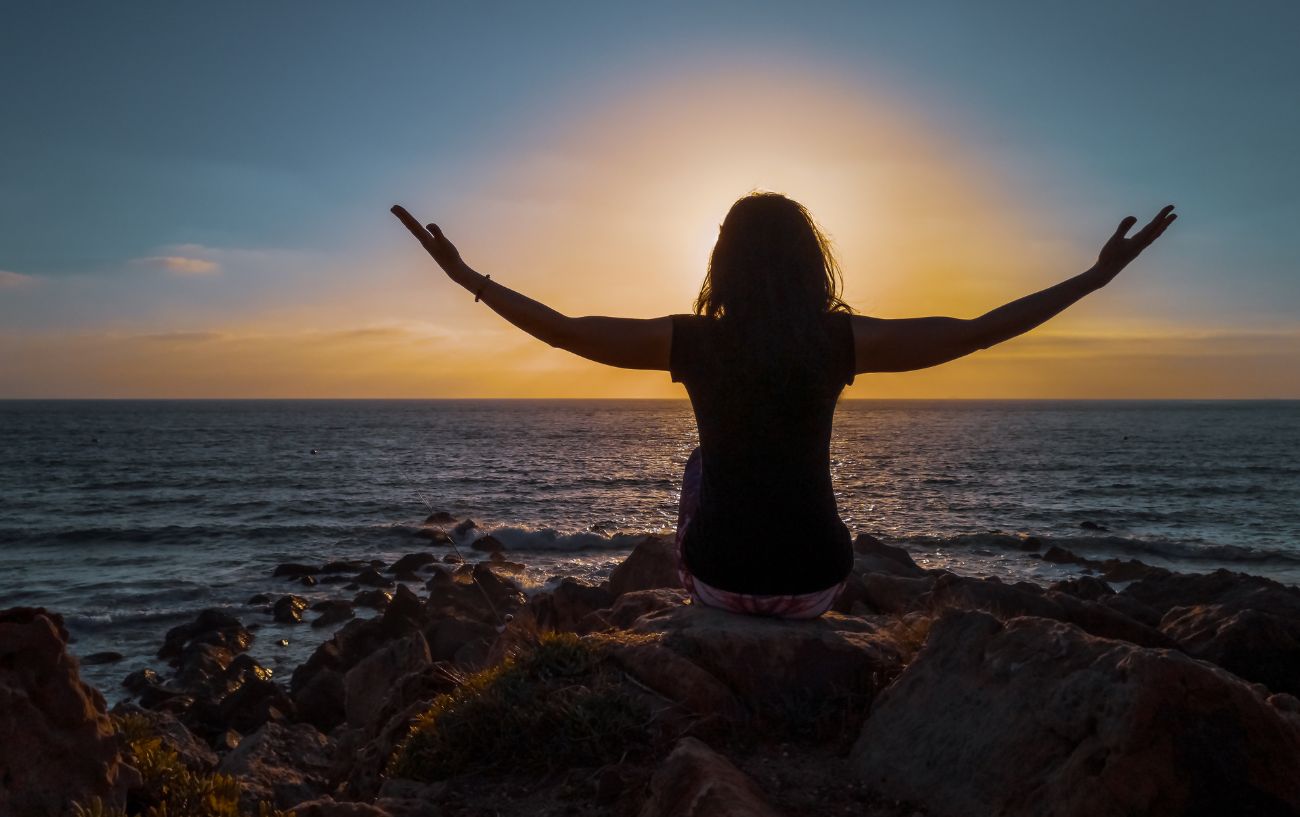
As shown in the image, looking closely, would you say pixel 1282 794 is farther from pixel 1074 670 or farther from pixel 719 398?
pixel 719 398

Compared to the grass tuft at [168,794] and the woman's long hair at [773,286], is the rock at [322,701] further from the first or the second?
the woman's long hair at [773,286]

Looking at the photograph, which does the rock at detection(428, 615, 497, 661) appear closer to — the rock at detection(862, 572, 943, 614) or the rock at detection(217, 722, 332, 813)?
the rock at detection(217, 722, 332, 813)

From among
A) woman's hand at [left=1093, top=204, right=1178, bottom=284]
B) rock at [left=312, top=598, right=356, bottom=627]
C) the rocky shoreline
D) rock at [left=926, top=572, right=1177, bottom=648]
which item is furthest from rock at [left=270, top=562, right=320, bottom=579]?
woman's hand at [left=1093, top=204, right=1178, bottom=284]

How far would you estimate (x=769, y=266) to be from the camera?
440 cm

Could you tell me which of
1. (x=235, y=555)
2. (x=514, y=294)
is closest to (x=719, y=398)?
(x=514, y=294)

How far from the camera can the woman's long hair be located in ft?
14.2

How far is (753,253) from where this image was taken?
442cm

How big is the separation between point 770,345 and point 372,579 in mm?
19721

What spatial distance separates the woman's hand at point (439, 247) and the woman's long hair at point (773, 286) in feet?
4.19

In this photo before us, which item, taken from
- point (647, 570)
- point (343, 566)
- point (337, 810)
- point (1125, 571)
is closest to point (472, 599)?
point (647, 570)

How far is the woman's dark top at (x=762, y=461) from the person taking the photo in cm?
436

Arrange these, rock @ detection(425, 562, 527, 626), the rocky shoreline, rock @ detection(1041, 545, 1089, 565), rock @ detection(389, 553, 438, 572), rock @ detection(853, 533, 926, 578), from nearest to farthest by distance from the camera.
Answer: the rocky shoreline
rock @ detection(853, 533, 926, 578)
rock @ detection(425, 562, 527, 626)
rock @ detection(389, 553, 438, 572)
rock @ detection(1041, 545, 1089, 565)

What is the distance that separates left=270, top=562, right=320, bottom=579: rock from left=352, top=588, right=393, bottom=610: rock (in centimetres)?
396

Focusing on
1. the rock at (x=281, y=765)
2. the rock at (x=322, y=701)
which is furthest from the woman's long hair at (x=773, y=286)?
the rock at (x=322, y=701)
